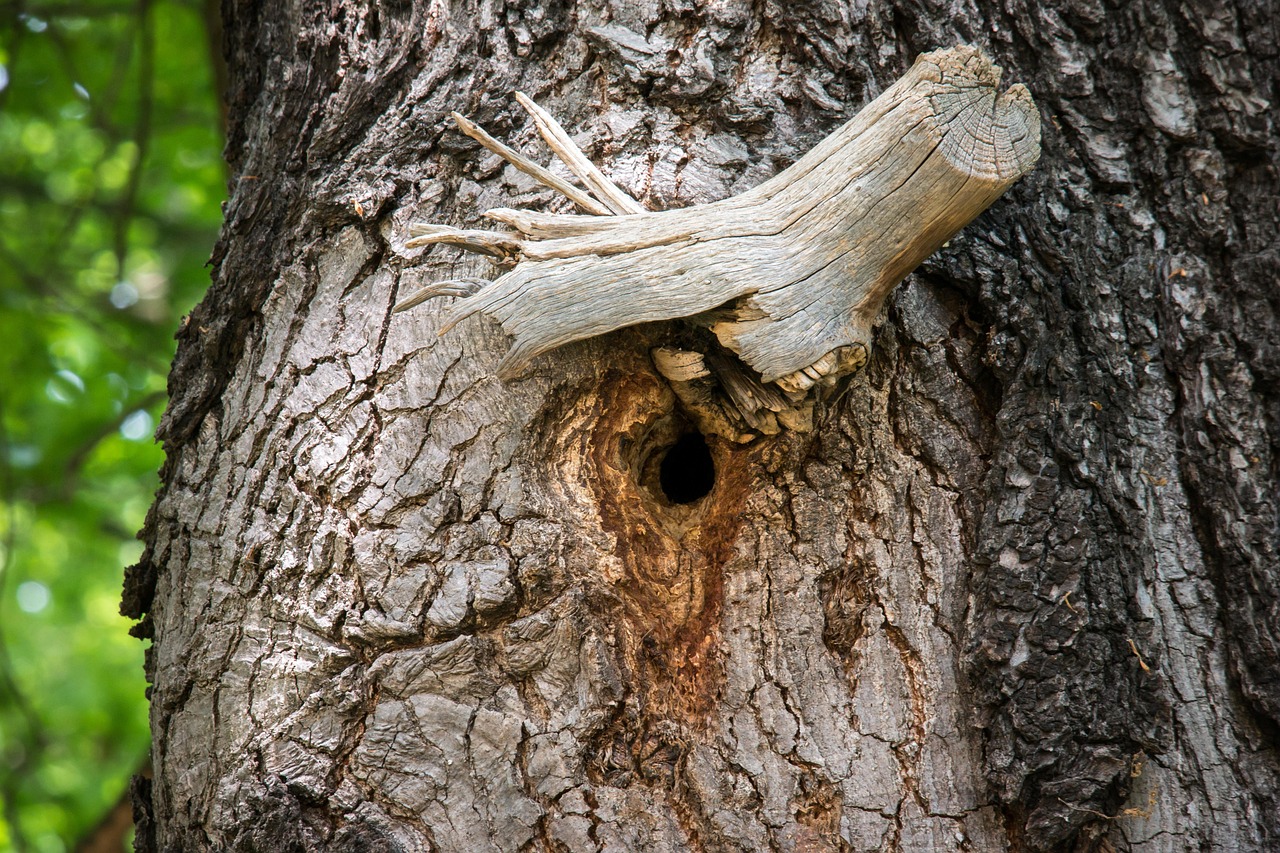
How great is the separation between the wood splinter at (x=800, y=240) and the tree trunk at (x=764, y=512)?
177 mm

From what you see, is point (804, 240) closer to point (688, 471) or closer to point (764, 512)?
point (764, 512)

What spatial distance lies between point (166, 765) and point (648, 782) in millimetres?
981

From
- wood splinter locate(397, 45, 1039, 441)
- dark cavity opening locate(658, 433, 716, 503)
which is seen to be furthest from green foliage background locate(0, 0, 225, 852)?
wood splinter locate(397, 45, 1039, 441)

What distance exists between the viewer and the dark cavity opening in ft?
6.47

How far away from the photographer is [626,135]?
168 cm

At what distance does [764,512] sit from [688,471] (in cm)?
40

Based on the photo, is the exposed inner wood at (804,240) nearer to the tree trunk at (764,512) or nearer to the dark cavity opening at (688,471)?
the tree trunk at (764,512)

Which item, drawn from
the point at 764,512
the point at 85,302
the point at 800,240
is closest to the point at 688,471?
the point at 764,512

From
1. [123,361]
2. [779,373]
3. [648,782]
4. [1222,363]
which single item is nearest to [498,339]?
[779,373]

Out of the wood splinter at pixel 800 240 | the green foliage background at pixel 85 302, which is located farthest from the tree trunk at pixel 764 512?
the green foliage background at pixel 85 302

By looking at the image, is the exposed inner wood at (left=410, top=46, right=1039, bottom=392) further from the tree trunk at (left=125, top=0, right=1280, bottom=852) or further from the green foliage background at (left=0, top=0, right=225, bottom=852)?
the green foliage background at (left=0, top=0, right=225, bottom=852)

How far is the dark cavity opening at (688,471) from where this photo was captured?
6.47ft

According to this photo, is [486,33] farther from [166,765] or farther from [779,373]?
[166,765]

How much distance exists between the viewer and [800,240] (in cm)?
143
